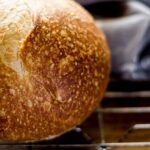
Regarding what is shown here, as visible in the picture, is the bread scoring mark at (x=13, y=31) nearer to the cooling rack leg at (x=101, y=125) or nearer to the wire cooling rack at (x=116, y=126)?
the wire cooling rack at (x=116, y=126)

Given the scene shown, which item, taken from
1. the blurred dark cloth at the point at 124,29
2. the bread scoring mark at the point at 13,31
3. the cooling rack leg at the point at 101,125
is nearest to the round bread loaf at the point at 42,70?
the bread scoring mark at the point at 13,31

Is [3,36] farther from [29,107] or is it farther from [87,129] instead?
[87,129]

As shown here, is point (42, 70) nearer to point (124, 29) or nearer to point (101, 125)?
point (101, 125)

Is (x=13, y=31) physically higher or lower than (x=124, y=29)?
higher

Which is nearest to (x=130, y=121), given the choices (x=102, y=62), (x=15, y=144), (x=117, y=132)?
(x=117, y=132)

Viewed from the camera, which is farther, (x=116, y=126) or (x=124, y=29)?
(x=124, y=29)

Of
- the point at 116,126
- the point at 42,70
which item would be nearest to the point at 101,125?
the point at 116,126

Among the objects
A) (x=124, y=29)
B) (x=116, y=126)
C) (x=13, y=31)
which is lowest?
(x=116, y=126)
